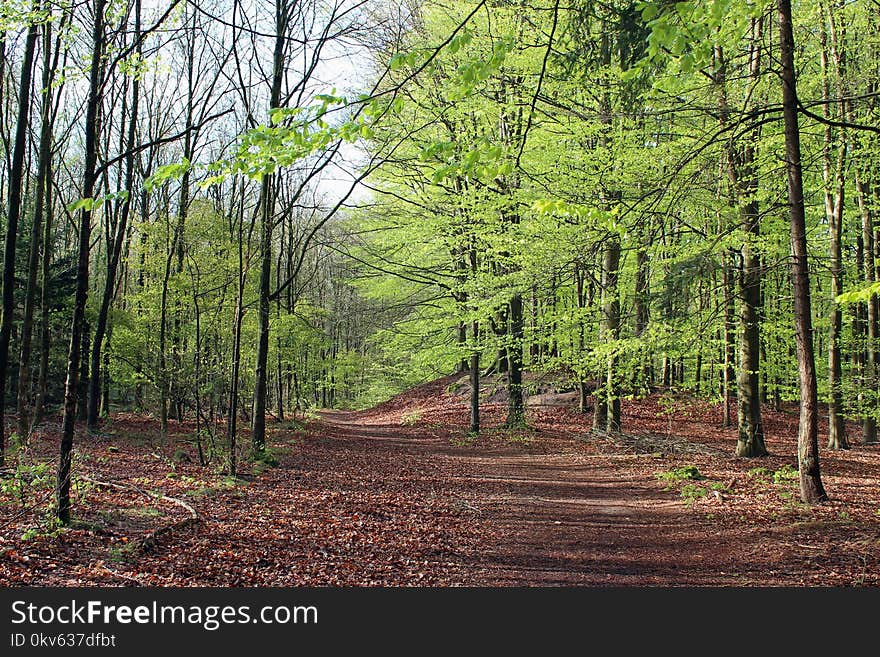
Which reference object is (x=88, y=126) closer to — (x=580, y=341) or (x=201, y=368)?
(x=201, y=368)

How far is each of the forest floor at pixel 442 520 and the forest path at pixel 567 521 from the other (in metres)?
0.04

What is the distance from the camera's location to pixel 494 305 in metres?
13.7

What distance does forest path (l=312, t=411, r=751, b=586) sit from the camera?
582 cm

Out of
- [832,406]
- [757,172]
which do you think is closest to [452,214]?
[757,172]

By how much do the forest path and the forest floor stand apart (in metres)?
0.04

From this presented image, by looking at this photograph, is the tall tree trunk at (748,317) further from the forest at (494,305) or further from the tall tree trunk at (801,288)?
the tall tree trunk at (801,288)

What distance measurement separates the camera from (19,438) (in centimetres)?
1025

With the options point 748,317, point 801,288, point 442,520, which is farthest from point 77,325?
point 748,317

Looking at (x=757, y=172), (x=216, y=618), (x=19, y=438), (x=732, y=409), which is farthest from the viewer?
(x=732, y=409)

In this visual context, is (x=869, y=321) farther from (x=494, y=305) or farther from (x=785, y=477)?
(x=494, y=305)

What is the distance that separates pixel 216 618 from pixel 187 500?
158 inches

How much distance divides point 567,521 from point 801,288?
4458 millimetres

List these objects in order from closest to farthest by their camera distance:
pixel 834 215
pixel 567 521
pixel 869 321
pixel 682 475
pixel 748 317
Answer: pixel 567 521, pixel 682 475, pixel 748 317, pixel 834 215, pixel 869 321

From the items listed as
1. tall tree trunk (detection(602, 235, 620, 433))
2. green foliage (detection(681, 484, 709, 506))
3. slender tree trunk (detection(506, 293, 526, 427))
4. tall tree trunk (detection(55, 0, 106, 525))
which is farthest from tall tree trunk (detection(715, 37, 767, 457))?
tall tree trunk (detection(55, 0, 106, 525))
